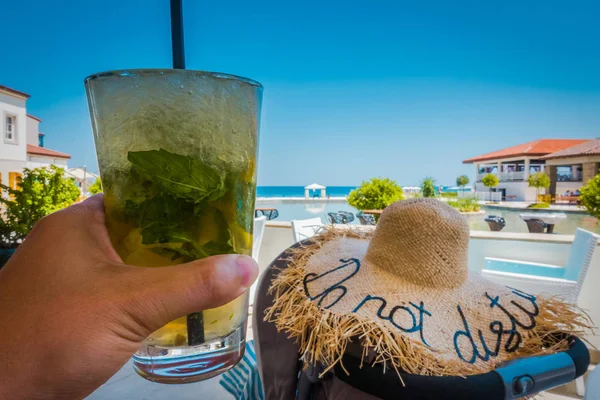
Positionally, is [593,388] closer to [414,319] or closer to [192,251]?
[414,319]

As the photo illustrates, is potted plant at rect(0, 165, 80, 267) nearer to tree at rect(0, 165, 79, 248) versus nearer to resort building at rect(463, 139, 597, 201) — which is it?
tree at rect(0, 165, 79, 248)

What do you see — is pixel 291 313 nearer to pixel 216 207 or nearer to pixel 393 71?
pixel 216 207

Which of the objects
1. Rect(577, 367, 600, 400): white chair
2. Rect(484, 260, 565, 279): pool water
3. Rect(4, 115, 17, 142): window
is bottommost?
Rect(484, 260, 565, 279): pool water

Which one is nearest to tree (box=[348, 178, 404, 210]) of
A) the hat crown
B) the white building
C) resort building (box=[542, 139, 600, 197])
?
the hat crown

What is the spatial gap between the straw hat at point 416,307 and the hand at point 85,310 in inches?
13.3

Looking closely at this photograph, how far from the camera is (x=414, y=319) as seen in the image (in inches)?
31.6

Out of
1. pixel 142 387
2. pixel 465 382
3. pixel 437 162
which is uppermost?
pixel 437 162

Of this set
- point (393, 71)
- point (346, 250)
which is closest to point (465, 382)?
point (346, 250)

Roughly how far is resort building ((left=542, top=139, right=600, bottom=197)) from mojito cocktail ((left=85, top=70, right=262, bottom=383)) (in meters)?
25.4

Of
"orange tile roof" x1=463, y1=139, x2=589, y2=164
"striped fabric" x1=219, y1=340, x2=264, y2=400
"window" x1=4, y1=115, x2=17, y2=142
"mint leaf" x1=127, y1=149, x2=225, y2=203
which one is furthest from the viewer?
"orange tile roof" x1=463, y1=139, x2=589, y2=164

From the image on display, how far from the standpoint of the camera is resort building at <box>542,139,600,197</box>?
2059 cm

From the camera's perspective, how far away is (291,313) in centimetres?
85

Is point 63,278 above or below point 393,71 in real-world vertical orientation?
below

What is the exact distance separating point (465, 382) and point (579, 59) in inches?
1459
